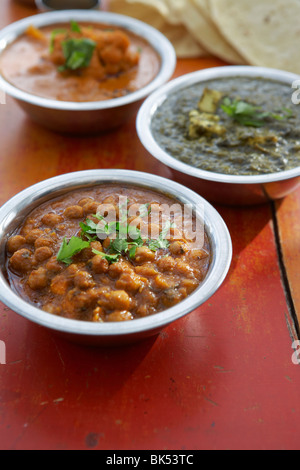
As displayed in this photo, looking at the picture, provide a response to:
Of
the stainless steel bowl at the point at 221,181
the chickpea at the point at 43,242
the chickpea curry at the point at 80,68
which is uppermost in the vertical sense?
the chickpea curry at the point at 80,68

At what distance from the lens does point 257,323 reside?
206 cm

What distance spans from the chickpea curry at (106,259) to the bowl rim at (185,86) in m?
0.30

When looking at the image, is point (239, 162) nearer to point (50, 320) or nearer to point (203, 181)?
point (203, 181)

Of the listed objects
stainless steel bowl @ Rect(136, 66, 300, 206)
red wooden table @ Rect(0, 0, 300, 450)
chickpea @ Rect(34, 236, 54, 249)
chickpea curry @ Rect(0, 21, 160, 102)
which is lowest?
red wooden table @ Rect(0, 0, 300, 450)

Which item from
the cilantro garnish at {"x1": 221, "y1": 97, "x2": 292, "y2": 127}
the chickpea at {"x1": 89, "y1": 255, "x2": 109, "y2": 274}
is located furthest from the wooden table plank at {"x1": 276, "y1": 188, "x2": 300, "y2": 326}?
the chickpea at {"x1": 89, "y1": 255, "x2": 109, "y2": 274}

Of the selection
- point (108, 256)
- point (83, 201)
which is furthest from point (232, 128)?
point (108, 256)

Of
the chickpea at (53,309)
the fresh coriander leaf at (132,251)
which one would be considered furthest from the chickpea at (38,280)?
the fresh coriander leaf at (132,251)

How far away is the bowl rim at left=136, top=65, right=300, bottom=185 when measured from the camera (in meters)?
2.34

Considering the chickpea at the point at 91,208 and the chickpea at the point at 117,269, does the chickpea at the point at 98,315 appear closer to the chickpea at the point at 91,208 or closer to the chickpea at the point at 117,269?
the chickpea at the point at 117,269

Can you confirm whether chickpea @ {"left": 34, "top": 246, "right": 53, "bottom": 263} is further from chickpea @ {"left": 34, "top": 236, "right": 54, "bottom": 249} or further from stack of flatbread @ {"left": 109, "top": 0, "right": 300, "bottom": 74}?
stack of flatbread @ {"left": 109, "top": 0, "right": 300, "bottom": 74}

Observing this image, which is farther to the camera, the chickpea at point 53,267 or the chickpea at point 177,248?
the chickpea at point 177,248

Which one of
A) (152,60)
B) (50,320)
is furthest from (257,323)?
(152,60)

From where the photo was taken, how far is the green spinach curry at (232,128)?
2518 millimetres

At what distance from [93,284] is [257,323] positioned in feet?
2.52
